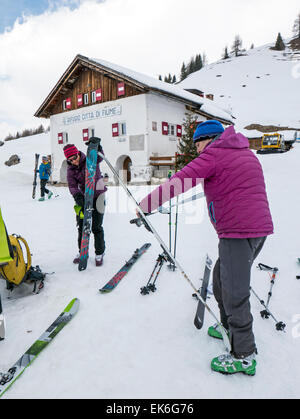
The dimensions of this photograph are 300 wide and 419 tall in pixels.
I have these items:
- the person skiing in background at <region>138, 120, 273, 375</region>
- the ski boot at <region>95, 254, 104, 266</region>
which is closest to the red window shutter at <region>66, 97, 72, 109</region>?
the ski boot at <region>95, 254, 104, 266</region>

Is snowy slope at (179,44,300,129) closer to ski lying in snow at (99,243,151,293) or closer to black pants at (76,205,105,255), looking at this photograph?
ski lying in snow at (99,243,151,293)

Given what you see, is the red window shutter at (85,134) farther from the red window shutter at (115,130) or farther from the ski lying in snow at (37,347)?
the ski lying in snow at (37,347)

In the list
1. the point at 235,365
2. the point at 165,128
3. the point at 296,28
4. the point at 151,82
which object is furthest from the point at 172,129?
the point at 296,28

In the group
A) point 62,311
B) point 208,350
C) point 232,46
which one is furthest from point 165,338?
point 232,46

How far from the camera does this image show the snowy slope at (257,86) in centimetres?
4166

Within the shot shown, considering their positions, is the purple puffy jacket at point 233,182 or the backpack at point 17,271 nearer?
the purple puffy jacket at point 233,182

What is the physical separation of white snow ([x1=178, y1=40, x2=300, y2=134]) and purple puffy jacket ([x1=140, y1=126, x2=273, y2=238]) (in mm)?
34151

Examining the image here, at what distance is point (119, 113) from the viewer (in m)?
16.5

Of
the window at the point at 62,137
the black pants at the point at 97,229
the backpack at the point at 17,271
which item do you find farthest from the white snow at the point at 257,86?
the backpack at the point at 17,271

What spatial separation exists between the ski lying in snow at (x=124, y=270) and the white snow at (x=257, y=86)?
32245 mm

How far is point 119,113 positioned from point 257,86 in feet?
168

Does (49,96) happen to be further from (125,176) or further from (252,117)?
(252,117)

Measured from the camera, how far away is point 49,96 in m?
18.9

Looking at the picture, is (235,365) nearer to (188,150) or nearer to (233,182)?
(233,182)
